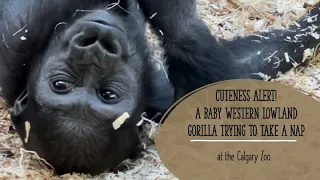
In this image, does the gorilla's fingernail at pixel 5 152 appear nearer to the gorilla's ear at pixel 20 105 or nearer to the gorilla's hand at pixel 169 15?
the gorilla's ear at pixel 20 105

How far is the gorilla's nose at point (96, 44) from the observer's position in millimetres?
1540

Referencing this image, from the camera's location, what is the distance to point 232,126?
1.44 m

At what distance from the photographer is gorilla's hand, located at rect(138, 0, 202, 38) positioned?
1864 millimetres

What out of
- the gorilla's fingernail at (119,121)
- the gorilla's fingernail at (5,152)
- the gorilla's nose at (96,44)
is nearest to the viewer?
the gorilla's nose at (96,44)

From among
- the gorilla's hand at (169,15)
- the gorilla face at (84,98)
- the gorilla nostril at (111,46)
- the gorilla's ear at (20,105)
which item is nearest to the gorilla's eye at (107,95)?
the gorilla face at (84,98)

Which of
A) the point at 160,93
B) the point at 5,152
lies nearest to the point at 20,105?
the point at 5,152

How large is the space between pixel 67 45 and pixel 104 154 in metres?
0.29

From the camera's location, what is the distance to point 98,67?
1583 mm

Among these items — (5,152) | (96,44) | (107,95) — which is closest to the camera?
(96,44)

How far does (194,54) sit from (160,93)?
15 cm

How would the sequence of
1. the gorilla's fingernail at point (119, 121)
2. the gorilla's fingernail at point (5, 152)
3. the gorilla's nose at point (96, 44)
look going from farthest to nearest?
the gorilla's fingernail at point (5, 152), the gorilla's fingernail at point (119, 121), the gorilla's nose at point (96, 44)

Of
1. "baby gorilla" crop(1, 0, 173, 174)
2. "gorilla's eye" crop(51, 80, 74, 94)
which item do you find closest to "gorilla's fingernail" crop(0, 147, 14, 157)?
"baby gorilla" crop(1, 0, 173, 174)

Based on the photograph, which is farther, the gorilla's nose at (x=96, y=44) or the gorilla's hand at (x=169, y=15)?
the gorilla's hand at (x=169, y=15)

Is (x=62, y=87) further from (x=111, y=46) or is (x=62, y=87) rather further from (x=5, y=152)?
(x=5, y=152)
